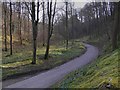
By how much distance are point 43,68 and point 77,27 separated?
295 feet

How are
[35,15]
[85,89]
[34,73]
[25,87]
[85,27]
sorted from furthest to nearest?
[85,27], [35,15], [34,73], [25,87], [85,89]

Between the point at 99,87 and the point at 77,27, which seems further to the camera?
the point at 77,27

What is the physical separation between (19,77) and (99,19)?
67.2 meters

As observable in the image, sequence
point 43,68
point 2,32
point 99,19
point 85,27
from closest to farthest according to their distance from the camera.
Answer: point 43,68 → point 2,32 → point 99,19 → point 85,27

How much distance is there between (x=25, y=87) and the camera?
53.5 feet

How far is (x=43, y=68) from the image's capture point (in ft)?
82.8

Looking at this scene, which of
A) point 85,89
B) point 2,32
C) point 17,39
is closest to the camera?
point 85,89

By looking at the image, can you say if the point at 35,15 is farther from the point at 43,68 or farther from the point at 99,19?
the point at 99,19

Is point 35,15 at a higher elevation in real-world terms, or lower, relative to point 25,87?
higher

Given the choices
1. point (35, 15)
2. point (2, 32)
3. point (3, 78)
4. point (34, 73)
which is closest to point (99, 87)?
point (3, 78)

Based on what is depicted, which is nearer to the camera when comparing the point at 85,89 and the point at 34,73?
the point at 85,89

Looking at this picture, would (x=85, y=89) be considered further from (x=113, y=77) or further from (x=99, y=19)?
(x=99, y=19)

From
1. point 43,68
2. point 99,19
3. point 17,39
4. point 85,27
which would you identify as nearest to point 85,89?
point 43,68

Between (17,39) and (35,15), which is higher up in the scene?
(35,15)
